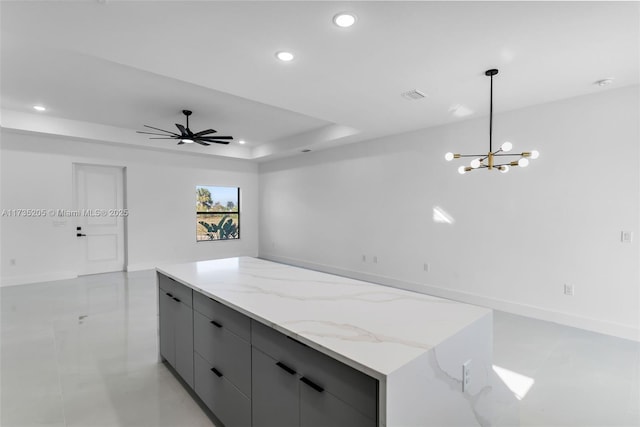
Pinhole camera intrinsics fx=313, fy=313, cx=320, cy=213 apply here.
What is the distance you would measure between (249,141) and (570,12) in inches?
233

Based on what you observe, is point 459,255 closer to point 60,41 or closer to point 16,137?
point 60,41

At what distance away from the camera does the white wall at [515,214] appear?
3.35 meters

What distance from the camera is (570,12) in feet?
6.74

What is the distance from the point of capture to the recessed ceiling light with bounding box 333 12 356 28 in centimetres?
210

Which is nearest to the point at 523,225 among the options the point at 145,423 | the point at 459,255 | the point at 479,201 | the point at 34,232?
the point at 479,201

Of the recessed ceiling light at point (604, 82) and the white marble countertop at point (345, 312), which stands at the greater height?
the recessed ceiling light at point (604, 82)

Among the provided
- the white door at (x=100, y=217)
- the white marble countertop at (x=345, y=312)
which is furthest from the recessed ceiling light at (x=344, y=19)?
the white door at (x=100, y=217)

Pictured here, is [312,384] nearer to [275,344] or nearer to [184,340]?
[275,344]

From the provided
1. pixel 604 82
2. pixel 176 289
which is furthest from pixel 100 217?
pixel 604 82

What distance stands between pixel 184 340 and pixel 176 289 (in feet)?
1.24

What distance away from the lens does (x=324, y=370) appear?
119cm

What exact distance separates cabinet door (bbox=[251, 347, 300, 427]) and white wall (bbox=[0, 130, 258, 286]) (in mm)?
6059

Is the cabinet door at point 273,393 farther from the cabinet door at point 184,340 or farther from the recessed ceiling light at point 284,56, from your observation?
the recessed ceiling light at point 284,56

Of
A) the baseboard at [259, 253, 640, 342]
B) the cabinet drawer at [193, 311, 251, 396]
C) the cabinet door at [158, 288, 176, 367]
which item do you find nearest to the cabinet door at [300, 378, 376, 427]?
the cabinet drawer at [193, 311, 251, 396]
